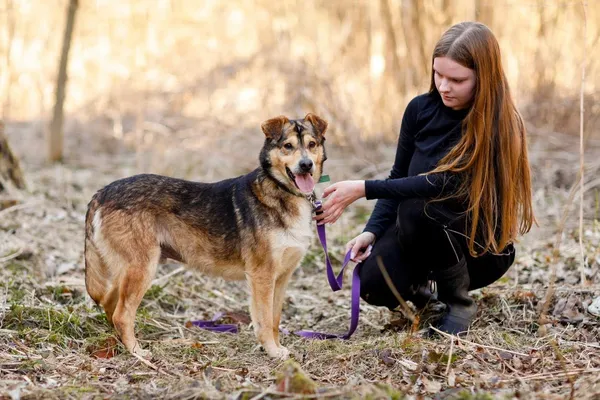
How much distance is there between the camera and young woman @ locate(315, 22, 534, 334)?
369cm

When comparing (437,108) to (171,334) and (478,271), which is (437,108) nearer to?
(478,271)

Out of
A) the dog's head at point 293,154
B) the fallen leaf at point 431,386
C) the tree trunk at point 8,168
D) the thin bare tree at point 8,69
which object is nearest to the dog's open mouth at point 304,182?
the dog's head at point 293,154

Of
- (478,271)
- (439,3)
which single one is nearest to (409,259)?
(478,271)

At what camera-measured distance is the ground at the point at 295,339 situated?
120 inches

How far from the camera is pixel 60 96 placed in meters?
8.73

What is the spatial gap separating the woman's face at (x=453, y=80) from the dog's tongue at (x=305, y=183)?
909 millimetres

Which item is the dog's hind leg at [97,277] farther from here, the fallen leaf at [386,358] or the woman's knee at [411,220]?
the woman's knee at [411,220]

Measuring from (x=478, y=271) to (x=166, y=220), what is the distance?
195 centimetres

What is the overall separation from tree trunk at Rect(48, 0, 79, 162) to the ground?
2.92 meters

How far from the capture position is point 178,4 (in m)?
13.7

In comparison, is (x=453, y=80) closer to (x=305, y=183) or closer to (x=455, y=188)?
(x=455, y=188)

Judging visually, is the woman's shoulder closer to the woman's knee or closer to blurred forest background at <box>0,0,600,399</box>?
the woman's knee

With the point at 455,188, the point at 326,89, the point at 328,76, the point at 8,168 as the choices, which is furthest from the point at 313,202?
the point at 328,76

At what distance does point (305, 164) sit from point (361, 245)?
780 mm
